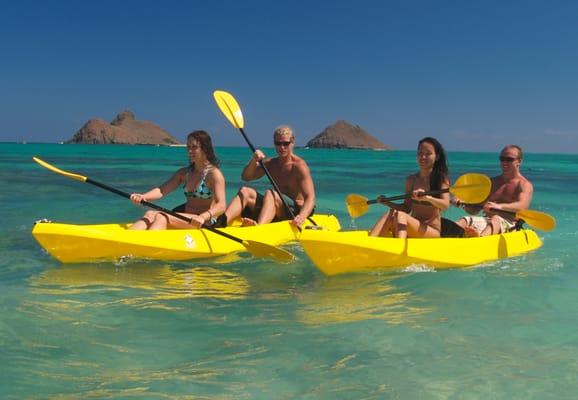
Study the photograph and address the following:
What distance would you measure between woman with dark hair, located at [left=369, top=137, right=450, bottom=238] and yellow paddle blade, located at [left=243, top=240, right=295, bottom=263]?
0.80m

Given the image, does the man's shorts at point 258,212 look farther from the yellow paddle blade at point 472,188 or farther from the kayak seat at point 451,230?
the yellow paddle blade at point 472,188

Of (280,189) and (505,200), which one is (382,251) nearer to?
(280,189)

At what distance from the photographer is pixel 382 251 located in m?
4.89

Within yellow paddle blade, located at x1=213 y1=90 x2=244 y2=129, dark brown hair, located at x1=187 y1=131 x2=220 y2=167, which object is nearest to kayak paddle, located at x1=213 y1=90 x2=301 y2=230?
yellow paddle blade, located at x1=213 y1=90 x2=244 y2=129

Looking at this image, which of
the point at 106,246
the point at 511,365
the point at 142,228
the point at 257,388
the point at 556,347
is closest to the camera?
the point at 257,388

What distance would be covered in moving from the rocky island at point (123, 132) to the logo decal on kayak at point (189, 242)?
134211 mm

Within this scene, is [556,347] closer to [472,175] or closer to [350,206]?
[472,175]

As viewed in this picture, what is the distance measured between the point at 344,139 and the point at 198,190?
138183mm

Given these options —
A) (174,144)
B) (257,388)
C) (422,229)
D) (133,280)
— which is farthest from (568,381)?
(174,144)

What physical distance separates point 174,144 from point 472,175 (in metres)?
149

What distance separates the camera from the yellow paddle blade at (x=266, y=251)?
5.43 metres

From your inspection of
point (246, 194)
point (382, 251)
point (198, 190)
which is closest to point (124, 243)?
point (198, 190)

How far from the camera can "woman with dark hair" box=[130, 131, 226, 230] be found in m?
5.64

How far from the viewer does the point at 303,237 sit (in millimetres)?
4727
